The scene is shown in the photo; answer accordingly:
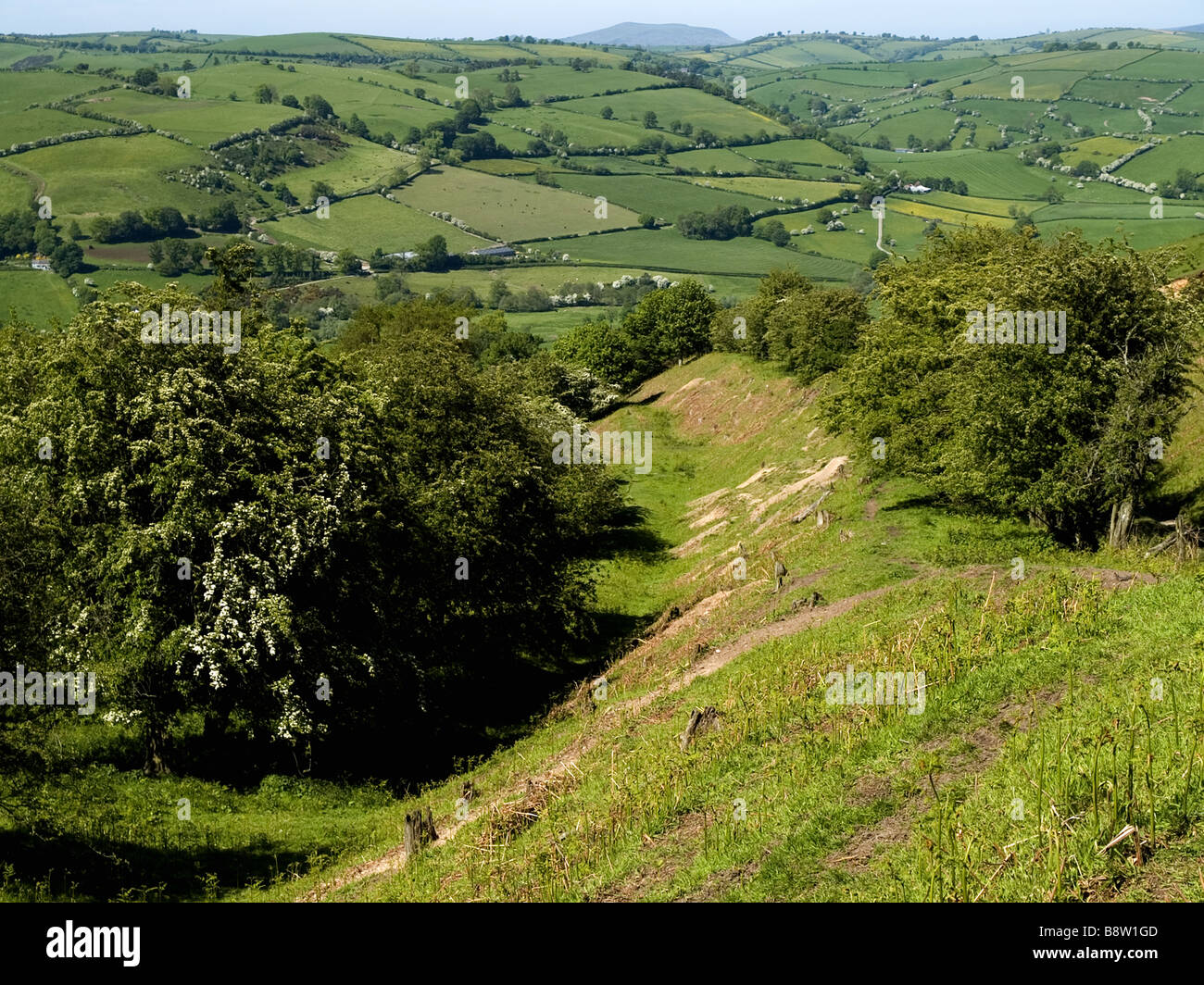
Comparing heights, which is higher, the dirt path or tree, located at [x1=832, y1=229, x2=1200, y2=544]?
tree, located at [x1=832, y1=229, x2=1200, y2=544]

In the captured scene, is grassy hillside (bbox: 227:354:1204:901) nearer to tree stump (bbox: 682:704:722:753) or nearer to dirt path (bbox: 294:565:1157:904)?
dirt path (bbox: 294:565:1157:904)

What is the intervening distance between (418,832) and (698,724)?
605 cm

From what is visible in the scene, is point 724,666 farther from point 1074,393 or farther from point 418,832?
point 1074,393

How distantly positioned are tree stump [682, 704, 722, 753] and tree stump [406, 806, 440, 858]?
5370 millimetres

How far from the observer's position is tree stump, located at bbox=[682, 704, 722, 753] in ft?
64.6

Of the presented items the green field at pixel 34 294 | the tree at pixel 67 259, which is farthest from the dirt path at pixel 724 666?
the tree at pixel 67 259

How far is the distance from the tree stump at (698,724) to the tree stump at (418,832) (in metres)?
5.37

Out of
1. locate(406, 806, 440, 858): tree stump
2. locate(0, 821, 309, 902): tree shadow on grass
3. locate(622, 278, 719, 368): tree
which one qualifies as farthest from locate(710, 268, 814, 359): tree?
locate(0, 821, 309, 902): tree shadow on grass

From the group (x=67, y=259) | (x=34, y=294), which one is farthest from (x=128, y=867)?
(x=67, y=259)

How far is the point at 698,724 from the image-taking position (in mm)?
19938

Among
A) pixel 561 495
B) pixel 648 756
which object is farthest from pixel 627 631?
pixel 648 756

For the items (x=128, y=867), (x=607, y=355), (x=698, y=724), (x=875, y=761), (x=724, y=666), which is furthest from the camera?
(x=607, y=355)
